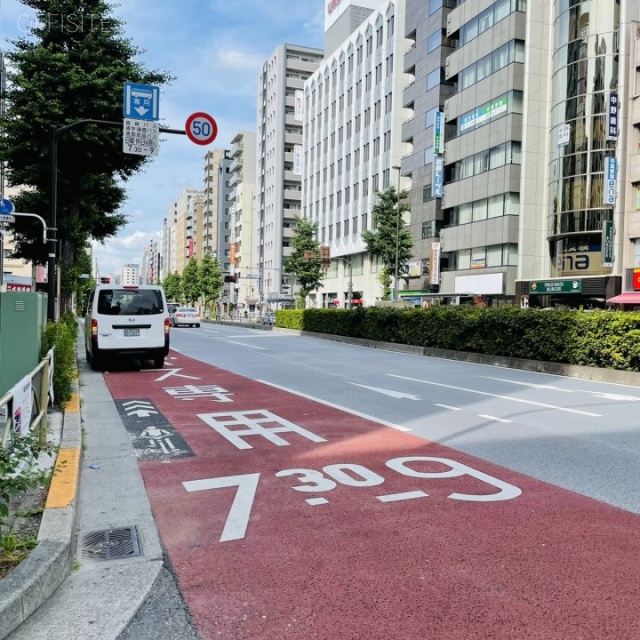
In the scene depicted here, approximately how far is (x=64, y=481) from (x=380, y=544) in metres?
2.47

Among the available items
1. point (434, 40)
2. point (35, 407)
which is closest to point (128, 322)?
point (35, 407)

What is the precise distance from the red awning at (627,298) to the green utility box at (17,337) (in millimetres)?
30668

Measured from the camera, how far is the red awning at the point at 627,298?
32.5 m

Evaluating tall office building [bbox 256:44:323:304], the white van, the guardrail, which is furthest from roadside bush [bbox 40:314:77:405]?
tall office building [bbox 256:44:323:304]

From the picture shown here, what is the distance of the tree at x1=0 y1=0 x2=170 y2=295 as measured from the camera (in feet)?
59.6

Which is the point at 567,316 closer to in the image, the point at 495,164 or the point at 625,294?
the point at 625,294

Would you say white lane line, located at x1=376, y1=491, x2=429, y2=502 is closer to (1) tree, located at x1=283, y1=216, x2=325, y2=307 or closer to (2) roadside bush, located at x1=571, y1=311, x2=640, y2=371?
(2) roadside bush, located at x1=571, y1=311, x2=640, y2=371

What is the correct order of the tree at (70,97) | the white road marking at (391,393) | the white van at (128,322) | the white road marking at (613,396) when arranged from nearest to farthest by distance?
the white road marking at (391,393)
the white road marking at (613,396)
the white van at (128,322)
the tree at (70,97)

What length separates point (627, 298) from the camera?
108ft

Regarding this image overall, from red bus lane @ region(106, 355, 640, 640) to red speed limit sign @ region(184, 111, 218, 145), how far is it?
811 cm

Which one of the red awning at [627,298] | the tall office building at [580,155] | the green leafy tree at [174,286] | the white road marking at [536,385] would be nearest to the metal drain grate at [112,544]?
the white road marking at [536,385]

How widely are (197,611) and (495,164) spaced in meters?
44.5

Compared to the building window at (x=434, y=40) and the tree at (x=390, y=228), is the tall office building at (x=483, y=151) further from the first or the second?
the tree at (x=390, y=228)

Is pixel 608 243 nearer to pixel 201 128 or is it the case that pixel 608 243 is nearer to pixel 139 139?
pixel 201 128
